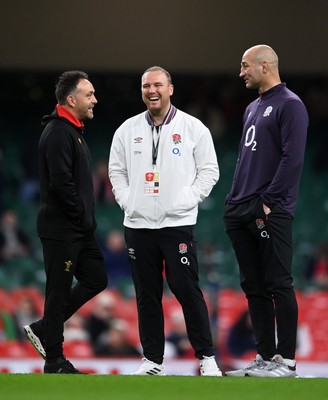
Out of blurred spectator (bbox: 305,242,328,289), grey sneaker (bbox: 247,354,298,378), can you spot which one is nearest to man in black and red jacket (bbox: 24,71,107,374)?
grey sneaker (bbox: 247,354,298,378)

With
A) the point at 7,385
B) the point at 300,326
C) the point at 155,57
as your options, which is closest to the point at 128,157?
the point at 7,385

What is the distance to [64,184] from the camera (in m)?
5.74

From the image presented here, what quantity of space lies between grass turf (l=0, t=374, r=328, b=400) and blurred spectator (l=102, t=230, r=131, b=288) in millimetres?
A: 7472

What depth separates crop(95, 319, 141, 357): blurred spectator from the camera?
12.2m

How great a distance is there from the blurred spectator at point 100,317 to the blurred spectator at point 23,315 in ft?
2.08

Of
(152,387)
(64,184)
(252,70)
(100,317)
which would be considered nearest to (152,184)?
(64,184)

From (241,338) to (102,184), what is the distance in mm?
2688

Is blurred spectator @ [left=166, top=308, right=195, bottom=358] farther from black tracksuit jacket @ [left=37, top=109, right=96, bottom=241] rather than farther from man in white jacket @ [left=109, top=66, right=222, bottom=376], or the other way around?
black tracksuit jacket @ [left=37, top=109, right=96, bottom=241]

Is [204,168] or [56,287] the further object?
[204,168]

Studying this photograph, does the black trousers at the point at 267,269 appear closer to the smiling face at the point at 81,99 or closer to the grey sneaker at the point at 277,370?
the grey sneaker at the point at 277,370

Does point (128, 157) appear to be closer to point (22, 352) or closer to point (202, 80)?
point (22, 352)

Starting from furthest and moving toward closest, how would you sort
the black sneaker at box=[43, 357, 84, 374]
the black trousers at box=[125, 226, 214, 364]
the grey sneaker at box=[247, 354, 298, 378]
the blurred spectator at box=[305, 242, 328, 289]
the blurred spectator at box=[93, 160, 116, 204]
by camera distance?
the blurred spectator at box=[93, 160, 116, 204], the blurred spectator at box=[305, 242, 328, 289], the black trousers at box=[125, 226, 214, 364], the black sneaker at box=[43, 357, 84, 374], the grey sneaker at box=[247, 354, 298, 378]

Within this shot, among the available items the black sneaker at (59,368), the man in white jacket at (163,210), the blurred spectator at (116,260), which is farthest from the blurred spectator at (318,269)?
the black sneaker at (59,368)

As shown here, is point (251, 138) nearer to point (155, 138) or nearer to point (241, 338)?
point (155, 138)
